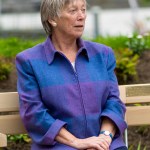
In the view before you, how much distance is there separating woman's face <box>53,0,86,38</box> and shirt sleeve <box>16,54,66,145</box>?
1.19 feet

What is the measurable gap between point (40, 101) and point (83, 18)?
0.65m

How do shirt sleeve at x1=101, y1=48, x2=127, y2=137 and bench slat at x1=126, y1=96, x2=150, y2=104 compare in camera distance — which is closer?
shirt sleeve at x1=101, y1=48, x2=127, y2=137

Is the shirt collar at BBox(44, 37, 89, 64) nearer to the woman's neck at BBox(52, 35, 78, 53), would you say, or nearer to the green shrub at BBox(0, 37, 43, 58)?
the woman's neck at BBox(52, 35, 78, 53)

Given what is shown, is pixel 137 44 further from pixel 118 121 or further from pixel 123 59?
pixel 118 121

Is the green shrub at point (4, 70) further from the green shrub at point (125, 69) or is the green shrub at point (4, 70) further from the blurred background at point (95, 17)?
the blurred background at point (95, 17)

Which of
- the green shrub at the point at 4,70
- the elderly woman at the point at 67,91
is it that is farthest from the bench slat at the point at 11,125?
the green shrub at the point at 4,70

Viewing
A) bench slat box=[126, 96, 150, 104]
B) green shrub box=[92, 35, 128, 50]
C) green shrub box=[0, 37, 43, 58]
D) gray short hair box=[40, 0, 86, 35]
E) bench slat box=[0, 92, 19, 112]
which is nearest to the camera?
gray short hair box=[40, 0, 86, 35]

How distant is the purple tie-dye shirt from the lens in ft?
17.6

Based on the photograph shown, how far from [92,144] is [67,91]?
41 cm

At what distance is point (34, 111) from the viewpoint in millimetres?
5348

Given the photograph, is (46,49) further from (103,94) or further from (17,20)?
(17,20)

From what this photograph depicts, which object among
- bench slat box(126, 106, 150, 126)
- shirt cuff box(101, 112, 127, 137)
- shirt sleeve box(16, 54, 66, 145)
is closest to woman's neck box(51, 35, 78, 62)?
shirt sleeve box(16, 54, 66, 145)

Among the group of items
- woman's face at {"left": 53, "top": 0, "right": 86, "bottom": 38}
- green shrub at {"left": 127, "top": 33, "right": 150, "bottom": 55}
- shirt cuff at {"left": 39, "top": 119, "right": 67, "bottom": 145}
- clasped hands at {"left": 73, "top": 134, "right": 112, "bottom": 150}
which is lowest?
green shrub at {"left": 127, "top": 33, "right": 150, "bottom": 55}

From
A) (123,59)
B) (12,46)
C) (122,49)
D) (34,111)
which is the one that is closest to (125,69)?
(123,59)
